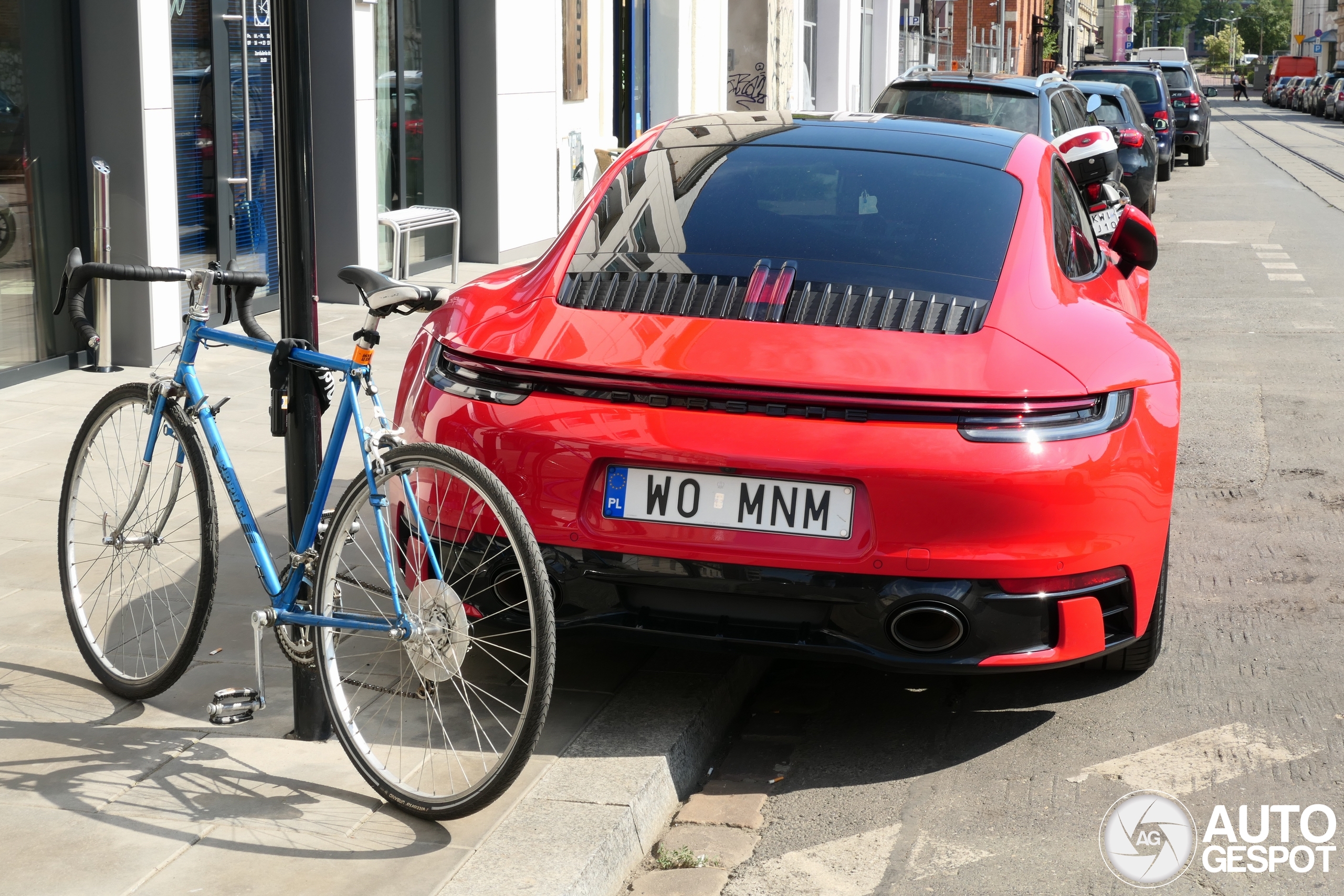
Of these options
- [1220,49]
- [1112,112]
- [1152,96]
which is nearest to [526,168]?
[1112,112]

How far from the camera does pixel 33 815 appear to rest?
331 cm

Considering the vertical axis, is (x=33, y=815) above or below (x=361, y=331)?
below

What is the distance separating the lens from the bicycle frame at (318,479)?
337 centimetres

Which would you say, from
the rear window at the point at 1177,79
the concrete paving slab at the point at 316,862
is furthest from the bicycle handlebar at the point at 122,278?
the rear window at the point at 1177,79

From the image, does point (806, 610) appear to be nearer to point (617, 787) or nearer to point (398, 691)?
point (617, 787)

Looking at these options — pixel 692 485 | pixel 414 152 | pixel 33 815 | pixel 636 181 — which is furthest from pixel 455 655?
pixel 414 152

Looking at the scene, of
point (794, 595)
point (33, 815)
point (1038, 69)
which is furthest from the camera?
point (1038, 69)

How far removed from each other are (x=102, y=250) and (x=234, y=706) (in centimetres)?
538

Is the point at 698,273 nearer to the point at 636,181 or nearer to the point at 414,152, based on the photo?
the point at 636,181

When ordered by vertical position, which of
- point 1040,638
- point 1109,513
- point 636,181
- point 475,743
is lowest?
point 475,743

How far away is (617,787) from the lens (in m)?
3.48

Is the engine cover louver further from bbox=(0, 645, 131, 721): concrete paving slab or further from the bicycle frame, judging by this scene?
bbox=(0, 645, 131, 721): concrete paving slab

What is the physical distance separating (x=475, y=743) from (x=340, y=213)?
8187mm

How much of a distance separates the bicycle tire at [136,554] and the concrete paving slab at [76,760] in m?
0.21
